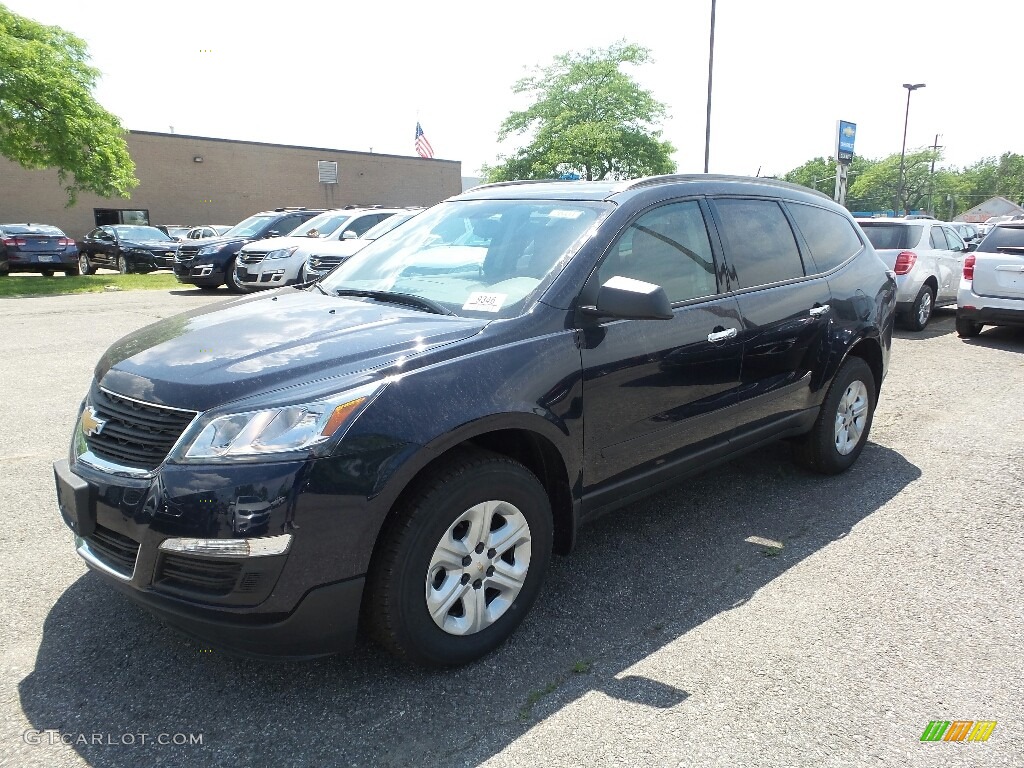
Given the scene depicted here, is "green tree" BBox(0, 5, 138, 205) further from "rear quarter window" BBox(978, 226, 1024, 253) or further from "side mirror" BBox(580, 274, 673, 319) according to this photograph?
"side mirror" BBox(580, 274, 673, 319)

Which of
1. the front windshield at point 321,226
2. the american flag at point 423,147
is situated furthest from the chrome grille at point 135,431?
the american flag at point 423,147

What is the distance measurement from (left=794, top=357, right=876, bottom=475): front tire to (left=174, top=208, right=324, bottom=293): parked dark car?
1253cm

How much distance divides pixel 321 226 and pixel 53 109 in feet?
27.9

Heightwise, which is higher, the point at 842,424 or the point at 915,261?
the point at 915,261

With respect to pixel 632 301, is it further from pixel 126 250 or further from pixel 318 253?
pixel 126 250

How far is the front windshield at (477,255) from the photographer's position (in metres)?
3.17

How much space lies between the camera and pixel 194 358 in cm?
272

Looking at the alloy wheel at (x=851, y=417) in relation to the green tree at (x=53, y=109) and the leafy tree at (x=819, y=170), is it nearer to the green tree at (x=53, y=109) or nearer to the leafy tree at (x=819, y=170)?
the green tree at (x=53, y=109)

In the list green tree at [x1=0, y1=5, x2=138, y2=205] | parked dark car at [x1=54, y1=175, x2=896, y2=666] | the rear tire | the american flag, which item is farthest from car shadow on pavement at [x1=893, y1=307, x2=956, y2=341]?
the american flag

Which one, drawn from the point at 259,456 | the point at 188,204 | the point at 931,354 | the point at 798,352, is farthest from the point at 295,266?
the point at 188,204

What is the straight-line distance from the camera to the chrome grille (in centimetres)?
244

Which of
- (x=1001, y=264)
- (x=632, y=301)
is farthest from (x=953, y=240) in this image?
(x=632, y=301)

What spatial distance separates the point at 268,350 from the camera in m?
2.73

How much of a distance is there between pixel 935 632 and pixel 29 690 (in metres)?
3.37
